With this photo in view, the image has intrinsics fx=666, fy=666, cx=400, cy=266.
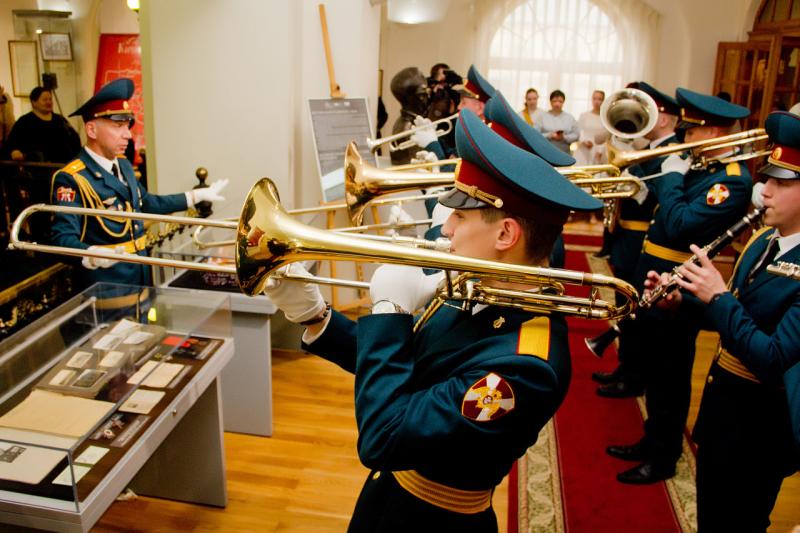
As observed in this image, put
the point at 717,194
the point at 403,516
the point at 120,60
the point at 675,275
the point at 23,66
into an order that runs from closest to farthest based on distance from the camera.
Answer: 1. the point at 403,516
2. the point at 675,275
3. the point at 717,194
4. the point at 23,66
5. the point at 120,60

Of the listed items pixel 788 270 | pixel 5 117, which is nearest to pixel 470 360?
pixel 788 270

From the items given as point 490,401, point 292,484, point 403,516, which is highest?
point 490,401

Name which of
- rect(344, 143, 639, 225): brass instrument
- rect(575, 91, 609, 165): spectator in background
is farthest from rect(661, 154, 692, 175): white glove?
rect(575, 91, 609, 165): spectator in background

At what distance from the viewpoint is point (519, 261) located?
141 cm

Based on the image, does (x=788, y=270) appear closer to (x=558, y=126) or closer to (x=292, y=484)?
(x=292, y=484)

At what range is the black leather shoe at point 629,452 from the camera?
3338 millimetres

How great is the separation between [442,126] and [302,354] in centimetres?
195

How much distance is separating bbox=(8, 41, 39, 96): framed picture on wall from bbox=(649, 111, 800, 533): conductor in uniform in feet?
19.0

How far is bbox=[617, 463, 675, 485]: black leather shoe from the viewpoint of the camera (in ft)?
10.5

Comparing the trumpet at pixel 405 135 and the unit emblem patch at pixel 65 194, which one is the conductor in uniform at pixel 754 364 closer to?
the trumpet at pixel 405 135

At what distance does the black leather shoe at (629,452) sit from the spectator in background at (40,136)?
424 centimetres

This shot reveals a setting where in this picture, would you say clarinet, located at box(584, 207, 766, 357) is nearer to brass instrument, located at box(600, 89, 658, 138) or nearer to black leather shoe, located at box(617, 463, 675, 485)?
black leather shoe, located at box(617, 463, 675, 485)

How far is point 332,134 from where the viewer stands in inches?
177

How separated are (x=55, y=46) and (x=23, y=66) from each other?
2.42ft
